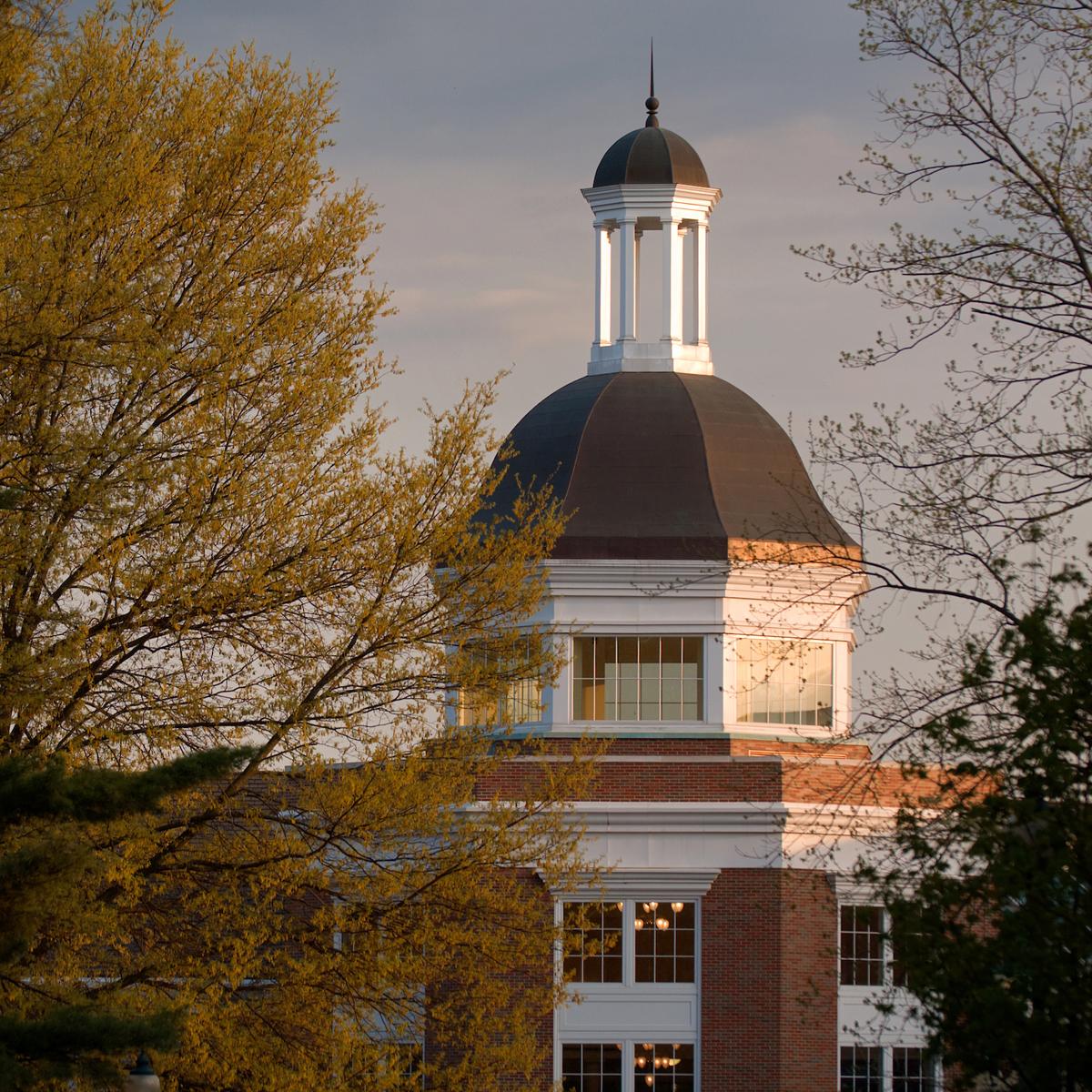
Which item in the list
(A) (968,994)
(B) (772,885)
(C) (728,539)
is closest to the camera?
(A) (968,994)

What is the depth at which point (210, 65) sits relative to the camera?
15781mm

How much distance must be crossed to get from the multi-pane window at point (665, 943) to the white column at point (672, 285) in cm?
1074

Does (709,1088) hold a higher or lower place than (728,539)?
lower

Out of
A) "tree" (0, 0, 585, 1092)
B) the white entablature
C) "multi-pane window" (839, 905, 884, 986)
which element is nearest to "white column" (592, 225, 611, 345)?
the white entablature

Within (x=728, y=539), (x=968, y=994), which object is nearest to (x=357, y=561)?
(x=968, y=994)

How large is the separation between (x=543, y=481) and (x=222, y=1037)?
18.5 metres

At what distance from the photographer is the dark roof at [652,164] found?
33844 millimetres

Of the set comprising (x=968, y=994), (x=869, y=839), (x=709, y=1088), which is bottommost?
(x=709, y=1088)

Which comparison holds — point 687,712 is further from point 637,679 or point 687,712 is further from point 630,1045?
point 630,1045

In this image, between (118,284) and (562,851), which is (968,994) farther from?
(118,284)

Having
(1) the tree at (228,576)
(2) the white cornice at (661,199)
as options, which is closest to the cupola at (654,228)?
(2) the white cornice at (661,199)

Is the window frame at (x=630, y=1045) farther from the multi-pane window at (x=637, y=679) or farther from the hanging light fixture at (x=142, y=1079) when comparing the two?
the hanging light fixture at (x=142, y=1079)

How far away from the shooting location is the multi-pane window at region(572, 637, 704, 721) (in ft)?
101

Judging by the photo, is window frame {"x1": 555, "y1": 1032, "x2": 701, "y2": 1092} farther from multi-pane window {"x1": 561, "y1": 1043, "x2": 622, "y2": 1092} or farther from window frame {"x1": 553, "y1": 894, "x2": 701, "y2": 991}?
window frame {"x1": 553, "y1": 894, "x2": 701, "y2": 991}
